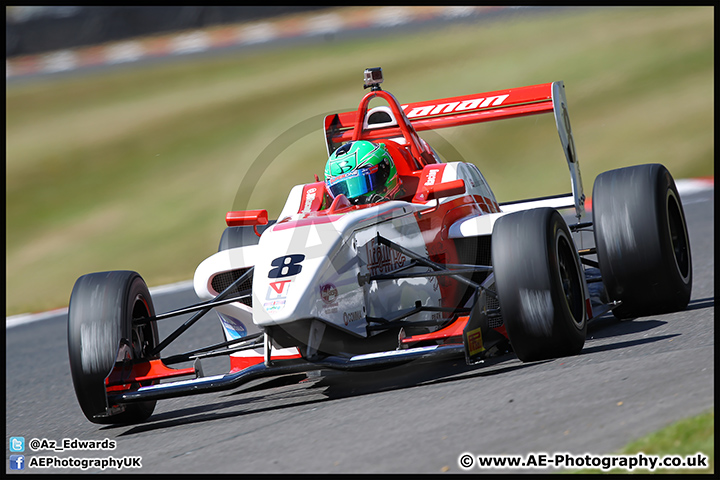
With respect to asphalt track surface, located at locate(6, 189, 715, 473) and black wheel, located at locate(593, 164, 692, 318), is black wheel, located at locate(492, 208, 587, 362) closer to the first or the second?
asphalt track surface, located at locate(6, 189, 715, 473)

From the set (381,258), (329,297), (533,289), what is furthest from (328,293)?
(533,289)

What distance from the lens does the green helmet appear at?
659cm

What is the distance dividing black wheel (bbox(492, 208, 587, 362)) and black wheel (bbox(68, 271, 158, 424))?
2.38 metres

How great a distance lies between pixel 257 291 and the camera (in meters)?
5.49

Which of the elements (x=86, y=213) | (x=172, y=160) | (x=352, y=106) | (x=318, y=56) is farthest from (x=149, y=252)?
(x=318, y=56)

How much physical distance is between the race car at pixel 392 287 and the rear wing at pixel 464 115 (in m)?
0.54

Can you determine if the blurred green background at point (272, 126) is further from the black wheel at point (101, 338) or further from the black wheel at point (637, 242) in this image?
the black wheel at point (637, 242)

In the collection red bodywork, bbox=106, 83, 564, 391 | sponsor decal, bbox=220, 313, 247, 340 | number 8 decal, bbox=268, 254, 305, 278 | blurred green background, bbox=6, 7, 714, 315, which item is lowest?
sponsor decal, bbox=220, 313, 247, 340

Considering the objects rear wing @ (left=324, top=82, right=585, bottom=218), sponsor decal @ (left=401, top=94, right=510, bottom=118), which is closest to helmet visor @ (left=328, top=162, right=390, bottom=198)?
rear wing @ (left=324, top=82, right=585, bottom=218)

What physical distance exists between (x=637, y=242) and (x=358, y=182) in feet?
6.37

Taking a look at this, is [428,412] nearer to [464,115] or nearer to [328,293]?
[328,293]

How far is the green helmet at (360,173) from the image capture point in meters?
6.59

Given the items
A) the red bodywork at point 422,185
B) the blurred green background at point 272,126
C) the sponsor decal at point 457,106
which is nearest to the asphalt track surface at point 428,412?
the red bodywork at point 422,185

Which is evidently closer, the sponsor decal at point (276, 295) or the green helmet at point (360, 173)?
the sponsor decal at point (276, 295)
